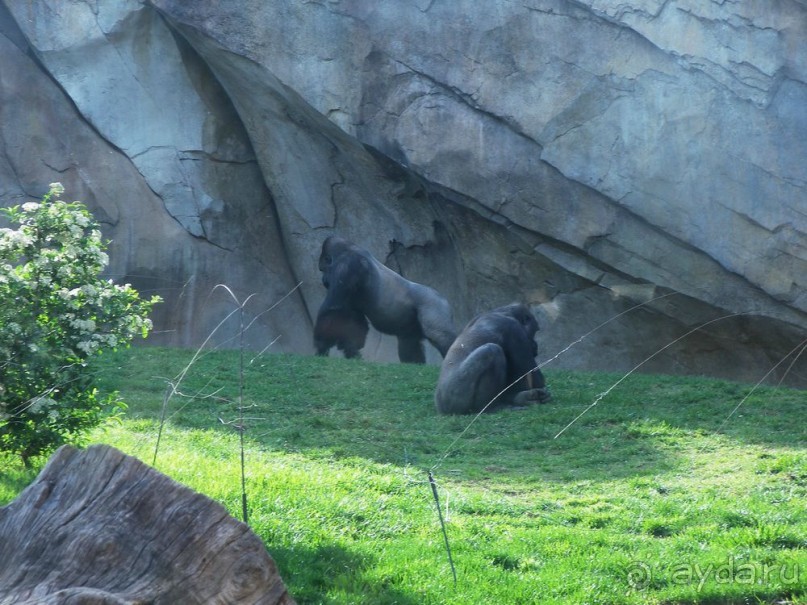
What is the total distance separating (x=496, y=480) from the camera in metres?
6.76

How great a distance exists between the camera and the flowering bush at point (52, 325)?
590 centimetres

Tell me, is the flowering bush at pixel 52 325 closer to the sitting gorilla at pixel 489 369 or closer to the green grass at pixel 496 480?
the green grass at pixel 496 480

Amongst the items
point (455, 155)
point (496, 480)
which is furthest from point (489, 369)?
point (455, 155)

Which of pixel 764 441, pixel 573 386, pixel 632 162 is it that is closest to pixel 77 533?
pixel 764 441

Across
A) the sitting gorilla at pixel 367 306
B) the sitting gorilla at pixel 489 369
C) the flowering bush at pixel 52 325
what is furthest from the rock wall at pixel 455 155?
the flowering bush at pixel 52 325

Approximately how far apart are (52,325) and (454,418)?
3.78 metres

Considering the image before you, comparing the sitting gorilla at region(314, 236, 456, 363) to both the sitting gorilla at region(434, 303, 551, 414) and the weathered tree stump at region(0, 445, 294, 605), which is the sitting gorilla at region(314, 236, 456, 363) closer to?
the sitting gorilla at region(434, 303, 551, 414)

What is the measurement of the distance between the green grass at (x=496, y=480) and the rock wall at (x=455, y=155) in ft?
7.12

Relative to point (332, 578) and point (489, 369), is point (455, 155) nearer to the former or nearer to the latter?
point (489, 369)

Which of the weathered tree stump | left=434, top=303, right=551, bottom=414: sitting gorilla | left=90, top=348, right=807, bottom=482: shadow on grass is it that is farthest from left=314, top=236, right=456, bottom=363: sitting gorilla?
the weathered tree stump

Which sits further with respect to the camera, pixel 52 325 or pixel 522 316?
pixel 522 316

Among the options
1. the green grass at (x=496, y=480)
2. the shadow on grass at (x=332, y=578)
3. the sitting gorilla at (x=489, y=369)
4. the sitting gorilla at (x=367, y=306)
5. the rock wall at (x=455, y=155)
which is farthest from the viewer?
the sitting gorilla at (x=367, y=306)

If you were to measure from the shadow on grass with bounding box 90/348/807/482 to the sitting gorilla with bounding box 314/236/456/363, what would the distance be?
1834 millimetres

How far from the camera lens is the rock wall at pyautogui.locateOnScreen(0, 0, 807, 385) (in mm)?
11586
